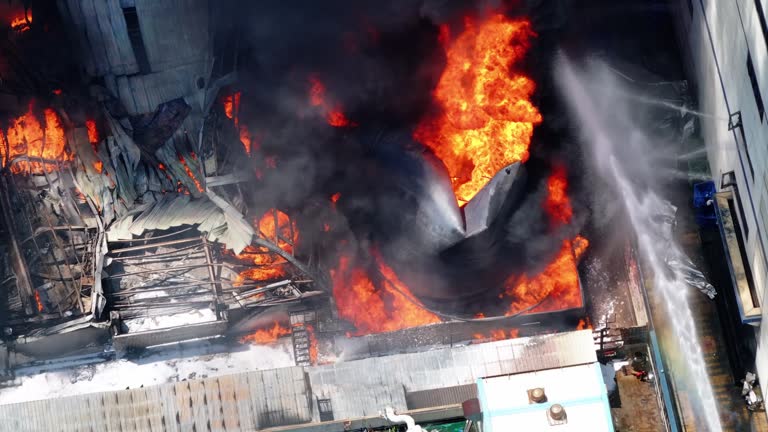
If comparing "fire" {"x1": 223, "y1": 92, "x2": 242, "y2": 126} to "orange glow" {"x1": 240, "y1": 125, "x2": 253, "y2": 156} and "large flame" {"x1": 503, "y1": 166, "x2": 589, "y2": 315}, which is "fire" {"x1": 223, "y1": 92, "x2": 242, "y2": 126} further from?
"large flame" {"x1": 503, "y1": 166, "x2": 589, "y2": 315}

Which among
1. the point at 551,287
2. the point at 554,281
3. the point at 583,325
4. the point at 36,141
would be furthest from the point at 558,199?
the point at 36,141

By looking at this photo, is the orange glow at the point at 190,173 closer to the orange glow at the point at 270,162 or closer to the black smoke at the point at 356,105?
the black smoke at the point at 356,105

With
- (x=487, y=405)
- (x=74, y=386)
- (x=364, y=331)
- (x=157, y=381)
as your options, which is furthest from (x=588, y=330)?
(x=74, y=386)

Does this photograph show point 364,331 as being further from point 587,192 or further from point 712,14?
point 712,14

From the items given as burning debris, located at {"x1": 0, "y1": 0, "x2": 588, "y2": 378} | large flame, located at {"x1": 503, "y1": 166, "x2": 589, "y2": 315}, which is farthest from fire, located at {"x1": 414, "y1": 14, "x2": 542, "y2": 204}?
large flame, located at {"x1": 503, "y1": 166, "x2": 589, "y2": 315}

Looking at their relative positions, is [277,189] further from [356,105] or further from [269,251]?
[356,105]

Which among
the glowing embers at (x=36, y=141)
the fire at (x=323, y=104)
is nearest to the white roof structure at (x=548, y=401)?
the fire at (x=323, y=104)

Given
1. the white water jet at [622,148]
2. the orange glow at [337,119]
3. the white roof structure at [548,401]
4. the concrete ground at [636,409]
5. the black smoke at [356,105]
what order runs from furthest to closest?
the white water jet at [622,148], the orange glow at [337,119], the black smoke at [356,105], the concrete ground at [636,409], the white roof structure at [548,401]
